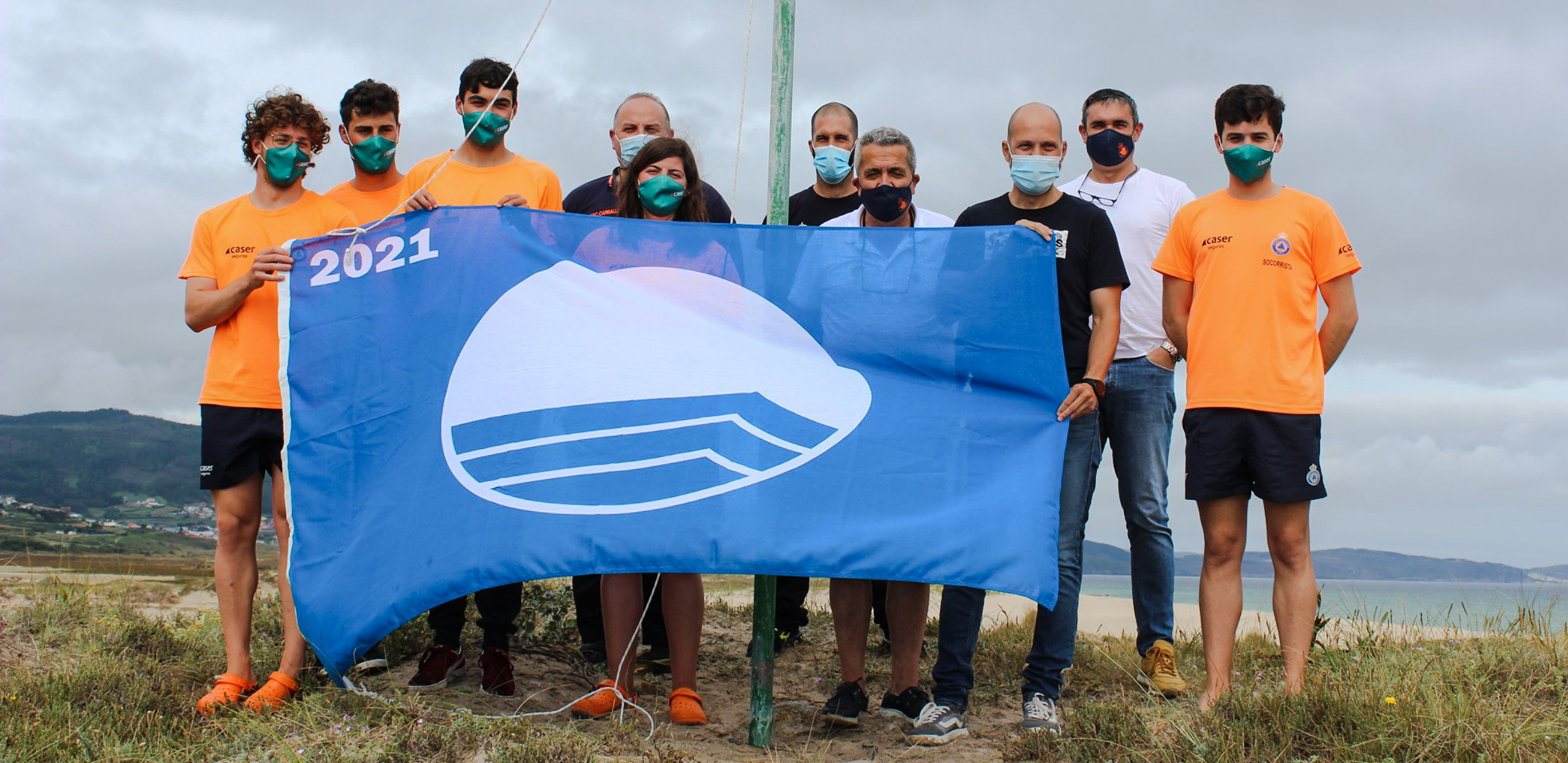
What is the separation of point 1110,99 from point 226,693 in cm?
494

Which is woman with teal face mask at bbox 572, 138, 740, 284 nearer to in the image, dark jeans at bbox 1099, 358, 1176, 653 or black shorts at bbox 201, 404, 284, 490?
black shorts at bbox 201, 404, 284, 490

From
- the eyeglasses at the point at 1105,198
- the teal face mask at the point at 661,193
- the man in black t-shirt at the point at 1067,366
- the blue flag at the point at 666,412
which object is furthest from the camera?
the eyeglasses at the point at 1105,198

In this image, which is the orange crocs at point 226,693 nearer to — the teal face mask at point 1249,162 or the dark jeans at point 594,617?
the dark jeans at point 594,617

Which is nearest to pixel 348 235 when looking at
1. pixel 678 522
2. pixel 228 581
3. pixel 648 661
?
pixel 228 581

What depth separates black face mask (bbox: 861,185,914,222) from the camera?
4.70 metres

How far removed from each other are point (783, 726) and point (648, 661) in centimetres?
119

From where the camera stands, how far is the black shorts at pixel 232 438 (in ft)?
15.7

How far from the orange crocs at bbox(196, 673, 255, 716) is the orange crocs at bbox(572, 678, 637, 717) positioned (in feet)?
4.90

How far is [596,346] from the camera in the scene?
14.6ft

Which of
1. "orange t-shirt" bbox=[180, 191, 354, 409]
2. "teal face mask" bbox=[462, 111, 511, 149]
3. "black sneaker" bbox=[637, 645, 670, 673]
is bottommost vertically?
"black sneaker" bbox=[637, 645, 670, 673]

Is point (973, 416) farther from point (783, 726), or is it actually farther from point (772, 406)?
point (783, 726)

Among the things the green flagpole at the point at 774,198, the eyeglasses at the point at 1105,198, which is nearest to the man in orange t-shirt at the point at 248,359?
the green flagpole at the point at 774,198

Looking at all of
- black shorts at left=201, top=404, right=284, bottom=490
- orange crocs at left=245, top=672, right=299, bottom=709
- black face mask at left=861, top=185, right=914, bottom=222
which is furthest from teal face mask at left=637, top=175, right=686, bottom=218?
orange crocs at left=245, top=672, right=299, bottom=709

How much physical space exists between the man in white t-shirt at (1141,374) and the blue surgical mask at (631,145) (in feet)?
6.92
